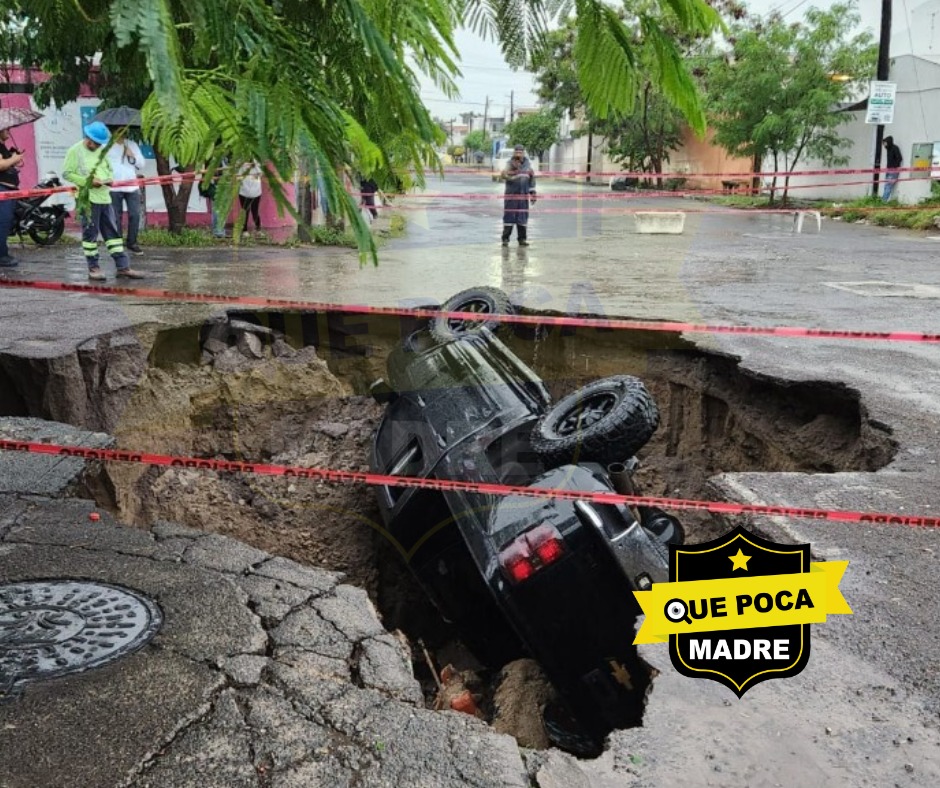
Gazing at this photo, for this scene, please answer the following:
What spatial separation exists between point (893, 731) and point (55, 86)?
12.6 meters

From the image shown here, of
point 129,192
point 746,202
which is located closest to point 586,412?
point 129,192

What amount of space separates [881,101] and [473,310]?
1635 centimetres

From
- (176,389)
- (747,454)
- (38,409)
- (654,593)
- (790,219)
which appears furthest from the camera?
(790,219)

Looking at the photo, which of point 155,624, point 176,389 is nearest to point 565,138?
point 176,389

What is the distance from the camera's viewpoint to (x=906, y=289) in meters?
9.93

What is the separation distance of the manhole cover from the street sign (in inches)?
811

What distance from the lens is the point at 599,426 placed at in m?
4.27

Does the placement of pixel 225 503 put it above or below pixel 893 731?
below

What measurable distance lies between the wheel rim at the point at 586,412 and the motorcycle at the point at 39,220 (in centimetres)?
996

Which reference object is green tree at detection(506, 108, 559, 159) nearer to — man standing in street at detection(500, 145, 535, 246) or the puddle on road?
man standing in street at detection(500, 145, 535, 246)

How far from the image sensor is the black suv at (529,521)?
342 cm

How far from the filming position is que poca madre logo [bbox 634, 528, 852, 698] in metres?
2.45

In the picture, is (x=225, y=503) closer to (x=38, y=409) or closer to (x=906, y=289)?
(x=38, y=409)

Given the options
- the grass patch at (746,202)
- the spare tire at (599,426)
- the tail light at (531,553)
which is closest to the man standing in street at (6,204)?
the spare tire at (599,426)
